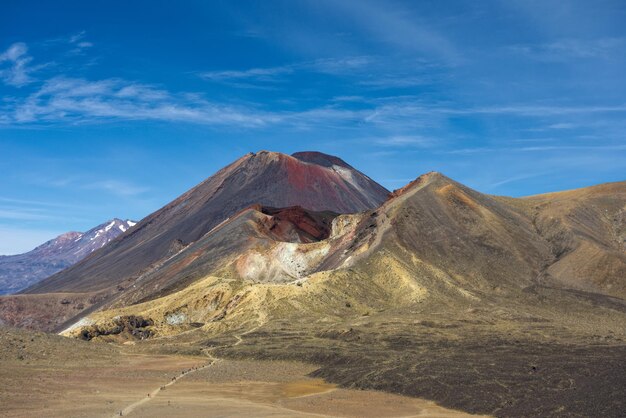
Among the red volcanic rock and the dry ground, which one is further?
the red volcanic rock

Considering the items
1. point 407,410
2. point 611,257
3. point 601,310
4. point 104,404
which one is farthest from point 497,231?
point 104,404

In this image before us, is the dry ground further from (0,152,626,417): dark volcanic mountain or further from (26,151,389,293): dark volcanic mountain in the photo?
(26,151,389,293): dark volcanic mountain

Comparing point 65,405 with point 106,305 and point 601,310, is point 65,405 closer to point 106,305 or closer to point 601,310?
→ point 601,310

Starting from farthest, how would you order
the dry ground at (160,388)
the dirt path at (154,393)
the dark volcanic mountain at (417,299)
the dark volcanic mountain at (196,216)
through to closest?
the dark volcanic mountain at (196,216), the dark volcanic mountain at (417,299), the dry ground at (160,388), the dirt path at (154,393)

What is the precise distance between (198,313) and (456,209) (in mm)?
43702

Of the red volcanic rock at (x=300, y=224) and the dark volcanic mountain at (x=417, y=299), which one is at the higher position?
the red volcanic rock at (x=300, y=224)

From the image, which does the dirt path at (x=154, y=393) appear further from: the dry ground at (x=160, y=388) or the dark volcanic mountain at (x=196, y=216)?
the dark volcanic mountain at (x=196, y=216)

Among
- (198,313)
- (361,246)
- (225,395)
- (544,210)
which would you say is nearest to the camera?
(225,395)

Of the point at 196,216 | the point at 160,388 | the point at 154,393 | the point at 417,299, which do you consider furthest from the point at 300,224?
the point at 154,393

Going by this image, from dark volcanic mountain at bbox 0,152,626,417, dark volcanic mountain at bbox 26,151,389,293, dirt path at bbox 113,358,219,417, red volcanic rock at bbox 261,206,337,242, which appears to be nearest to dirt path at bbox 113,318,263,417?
dirt path at bbox 113,358,219,417

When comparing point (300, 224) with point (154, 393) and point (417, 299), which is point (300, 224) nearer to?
point (417, 299)

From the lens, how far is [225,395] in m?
42.8

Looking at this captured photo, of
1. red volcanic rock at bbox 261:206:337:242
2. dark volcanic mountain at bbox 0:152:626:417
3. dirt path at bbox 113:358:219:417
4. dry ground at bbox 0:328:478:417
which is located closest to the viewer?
dirt path at bbox 113:358:219:417

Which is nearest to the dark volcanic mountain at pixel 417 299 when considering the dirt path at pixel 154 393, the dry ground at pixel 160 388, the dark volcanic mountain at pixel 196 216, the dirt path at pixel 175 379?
the dirt path at pixel 175 379
